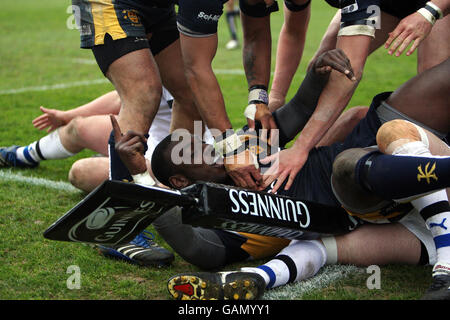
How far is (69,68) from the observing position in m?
9.22

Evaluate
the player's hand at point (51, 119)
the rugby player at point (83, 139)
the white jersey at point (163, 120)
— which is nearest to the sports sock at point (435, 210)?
the rugby player at point (83, 139)

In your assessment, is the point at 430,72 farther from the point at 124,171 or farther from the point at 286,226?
the point at 124,171

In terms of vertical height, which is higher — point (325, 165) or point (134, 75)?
point (134, 75)

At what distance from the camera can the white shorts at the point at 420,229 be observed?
9.71 feet

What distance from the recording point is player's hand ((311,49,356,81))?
303 cm

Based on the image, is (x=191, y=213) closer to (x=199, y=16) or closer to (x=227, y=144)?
(x=227, y=144)

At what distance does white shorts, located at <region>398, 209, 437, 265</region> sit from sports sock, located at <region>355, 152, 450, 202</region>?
425 millimetres

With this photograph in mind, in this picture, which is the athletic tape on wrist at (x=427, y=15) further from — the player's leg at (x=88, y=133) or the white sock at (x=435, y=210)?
the player's leg at (x=88, y=133)

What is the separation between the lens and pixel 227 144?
10.6 ft

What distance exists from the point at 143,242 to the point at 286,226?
81cm

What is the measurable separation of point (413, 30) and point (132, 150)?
1440 millimetres

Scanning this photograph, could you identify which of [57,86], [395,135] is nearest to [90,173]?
[395,135]

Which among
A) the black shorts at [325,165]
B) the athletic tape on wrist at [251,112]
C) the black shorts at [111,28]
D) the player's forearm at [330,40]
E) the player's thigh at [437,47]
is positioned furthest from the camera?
the player's forearm at [330,40]
